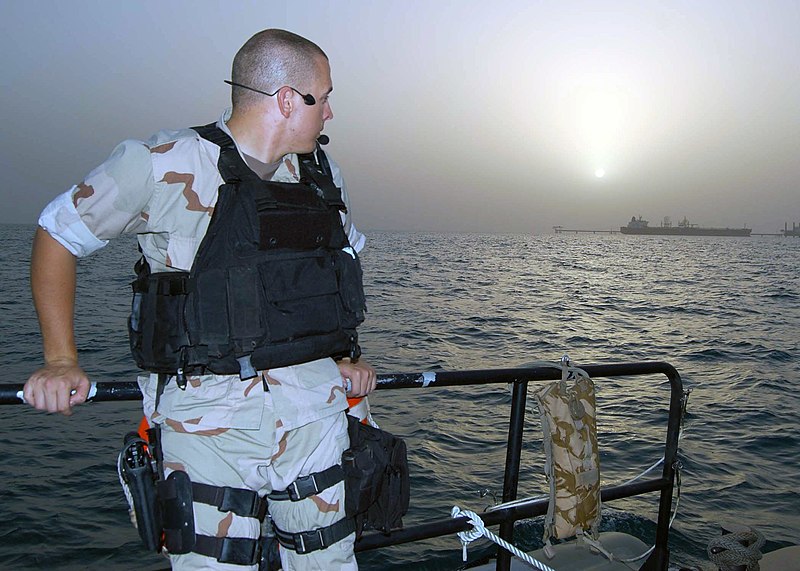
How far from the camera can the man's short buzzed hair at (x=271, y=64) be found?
2.04m

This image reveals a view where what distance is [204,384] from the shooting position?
1944mm

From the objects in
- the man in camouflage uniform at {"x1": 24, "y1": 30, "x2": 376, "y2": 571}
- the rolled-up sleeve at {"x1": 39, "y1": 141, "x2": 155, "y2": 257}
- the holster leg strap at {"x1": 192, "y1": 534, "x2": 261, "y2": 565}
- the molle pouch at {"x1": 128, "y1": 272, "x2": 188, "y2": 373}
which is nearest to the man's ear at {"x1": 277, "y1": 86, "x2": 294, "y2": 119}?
the man in camouflage uniform at {"x1": 24, "y1": 30, "x2": 376, "y2": 571}

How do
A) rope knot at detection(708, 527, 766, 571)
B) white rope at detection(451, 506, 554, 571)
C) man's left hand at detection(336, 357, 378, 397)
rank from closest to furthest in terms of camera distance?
1. man's left hand at detection(336, 357, 378, 397)
2. white rope at detection(451, 506, 554, 571)
3. rope knot at detection(708, 527, 766, 571)

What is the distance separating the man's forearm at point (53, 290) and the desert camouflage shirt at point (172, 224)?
38mm

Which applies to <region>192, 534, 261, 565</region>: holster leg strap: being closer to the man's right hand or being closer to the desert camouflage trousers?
the desert camouflage trousers

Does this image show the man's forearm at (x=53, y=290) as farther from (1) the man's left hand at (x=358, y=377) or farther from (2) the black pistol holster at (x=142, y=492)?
(1) the man's left hand at (x=358, y=377)

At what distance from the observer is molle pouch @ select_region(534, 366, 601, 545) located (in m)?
2.88

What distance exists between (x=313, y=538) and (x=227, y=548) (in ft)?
0.94

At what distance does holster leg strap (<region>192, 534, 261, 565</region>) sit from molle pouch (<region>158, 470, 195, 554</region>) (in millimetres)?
31

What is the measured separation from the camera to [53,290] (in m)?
1.86

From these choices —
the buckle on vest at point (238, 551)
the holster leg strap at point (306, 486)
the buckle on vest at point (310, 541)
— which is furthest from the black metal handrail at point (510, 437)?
the buckle on vest at point (238, 551)

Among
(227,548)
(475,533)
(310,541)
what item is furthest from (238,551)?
(475,533)

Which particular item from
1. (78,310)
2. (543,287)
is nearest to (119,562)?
(78,310)

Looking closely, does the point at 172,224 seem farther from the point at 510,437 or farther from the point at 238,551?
the point at 510,437
